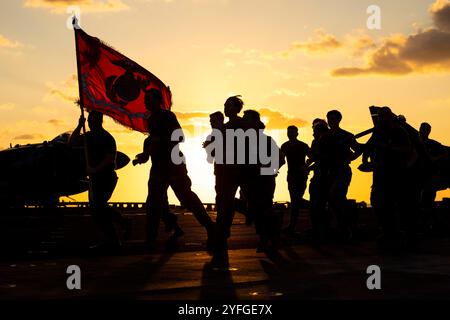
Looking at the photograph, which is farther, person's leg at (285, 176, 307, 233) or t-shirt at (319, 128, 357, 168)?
person's leg at (285, 176, 307, 233)

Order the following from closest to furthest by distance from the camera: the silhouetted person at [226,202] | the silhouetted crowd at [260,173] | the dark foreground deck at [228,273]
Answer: the dark foreground deck at [228,273] → the silhouetted person at [226,202] → the silhouetted crowd at [260,173]

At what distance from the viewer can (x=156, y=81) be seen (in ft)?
53.3

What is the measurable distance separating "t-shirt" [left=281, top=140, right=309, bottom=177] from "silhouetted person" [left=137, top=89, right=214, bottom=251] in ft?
14.3

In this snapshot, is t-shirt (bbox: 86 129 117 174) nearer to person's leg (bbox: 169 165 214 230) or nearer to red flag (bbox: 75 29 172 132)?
person's leg (bbox: 169 165 214 230)

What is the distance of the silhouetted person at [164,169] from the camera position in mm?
11727

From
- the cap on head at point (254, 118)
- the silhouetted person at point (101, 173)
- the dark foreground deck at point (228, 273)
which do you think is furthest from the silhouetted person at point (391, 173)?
the silhouetted person at point (101, 173)

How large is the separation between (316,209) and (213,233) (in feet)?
11.8

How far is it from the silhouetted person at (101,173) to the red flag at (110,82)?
1.51 meters

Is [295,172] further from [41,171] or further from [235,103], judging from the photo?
[41,171]

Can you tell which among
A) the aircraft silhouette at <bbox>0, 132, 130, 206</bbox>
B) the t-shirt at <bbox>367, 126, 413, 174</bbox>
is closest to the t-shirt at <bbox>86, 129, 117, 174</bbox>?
the t-shirt at <bbox>367, 126, 413, 174</bbox>

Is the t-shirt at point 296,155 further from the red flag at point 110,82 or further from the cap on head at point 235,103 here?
the cap on head at point 235,103

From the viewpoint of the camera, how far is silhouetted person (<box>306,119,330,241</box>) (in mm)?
14047

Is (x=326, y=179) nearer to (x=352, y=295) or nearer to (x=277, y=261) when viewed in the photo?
(x=277, y=261)

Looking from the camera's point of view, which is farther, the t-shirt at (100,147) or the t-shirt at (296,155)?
the t-shirt at (296,155)
